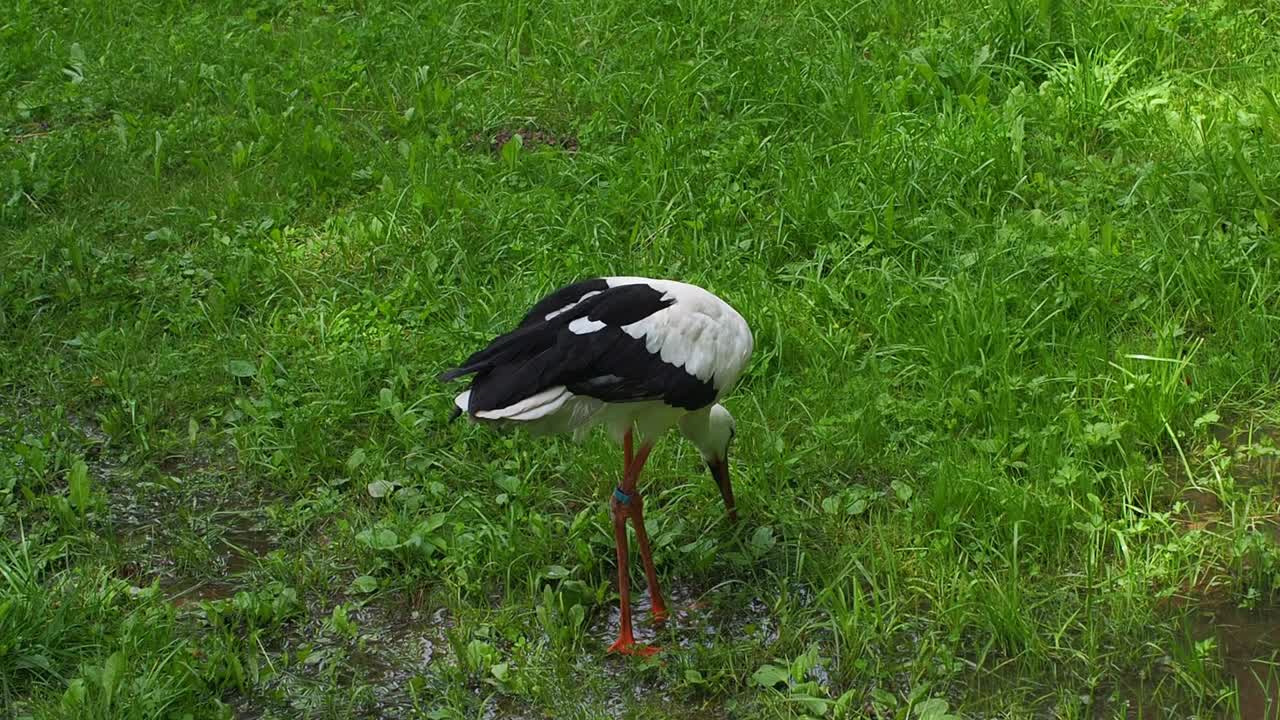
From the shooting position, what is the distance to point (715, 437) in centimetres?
454

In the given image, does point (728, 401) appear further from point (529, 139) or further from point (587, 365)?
point (529, 139)

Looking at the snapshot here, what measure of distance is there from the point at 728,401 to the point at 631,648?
126 centimetres

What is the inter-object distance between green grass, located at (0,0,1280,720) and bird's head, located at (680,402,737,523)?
15cm

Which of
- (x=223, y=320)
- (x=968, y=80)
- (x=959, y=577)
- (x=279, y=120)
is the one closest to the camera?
(x=959, y=577)

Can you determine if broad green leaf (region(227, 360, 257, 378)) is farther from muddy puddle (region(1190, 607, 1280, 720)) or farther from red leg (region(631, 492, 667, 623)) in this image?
muddy puddle (region(1190, 607, 1280, 720))

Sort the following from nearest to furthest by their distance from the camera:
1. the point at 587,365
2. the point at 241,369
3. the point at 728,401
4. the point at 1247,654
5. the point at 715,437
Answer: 1. the point at 1247,654
2. the point at 587,365
3. the point at 715,437
4. the point at 728,401
5. the point at 241,369

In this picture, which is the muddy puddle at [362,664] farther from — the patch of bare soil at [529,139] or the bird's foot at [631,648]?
the patch of bare soil at [529,139]

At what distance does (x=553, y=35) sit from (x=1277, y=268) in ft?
12.4

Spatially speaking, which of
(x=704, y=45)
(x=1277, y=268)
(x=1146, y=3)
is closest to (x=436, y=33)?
(x=704, y=45)

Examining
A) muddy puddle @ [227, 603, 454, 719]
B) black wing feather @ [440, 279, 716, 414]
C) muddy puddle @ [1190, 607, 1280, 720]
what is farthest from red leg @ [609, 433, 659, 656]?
muddy puddle @ [1190, 607, 1280, 720]

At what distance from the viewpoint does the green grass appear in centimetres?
412

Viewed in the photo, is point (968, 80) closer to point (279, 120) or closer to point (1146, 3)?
point (1146, 3)

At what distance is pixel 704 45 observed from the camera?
7.09 m

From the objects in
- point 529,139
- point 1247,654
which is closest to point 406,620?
point 1247,654
